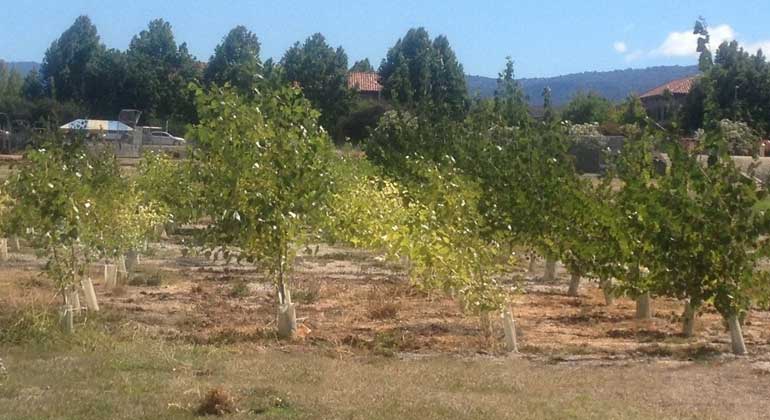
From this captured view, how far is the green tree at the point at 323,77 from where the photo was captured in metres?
59.8

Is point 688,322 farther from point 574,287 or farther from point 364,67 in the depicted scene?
point 364,67

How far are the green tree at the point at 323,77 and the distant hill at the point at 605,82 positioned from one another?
19404 mm

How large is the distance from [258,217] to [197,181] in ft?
3.48

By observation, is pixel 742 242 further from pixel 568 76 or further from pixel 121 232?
pixel 568 76

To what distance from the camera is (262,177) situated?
11.6m

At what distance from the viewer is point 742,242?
10680 millimetres

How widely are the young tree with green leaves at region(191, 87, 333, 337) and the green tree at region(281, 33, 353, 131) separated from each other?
45240 millimetres

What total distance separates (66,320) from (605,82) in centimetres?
9680

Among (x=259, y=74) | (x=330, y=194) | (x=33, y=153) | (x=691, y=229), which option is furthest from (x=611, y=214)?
(x=33, y=153)

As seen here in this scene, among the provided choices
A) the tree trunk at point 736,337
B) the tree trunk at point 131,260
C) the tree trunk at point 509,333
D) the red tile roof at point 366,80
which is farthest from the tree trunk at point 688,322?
the red tile roof at point 366,80

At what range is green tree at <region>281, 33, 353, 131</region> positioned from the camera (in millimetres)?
59812

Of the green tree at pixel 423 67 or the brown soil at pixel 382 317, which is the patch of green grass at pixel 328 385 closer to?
the brown soil at pixel 382 317

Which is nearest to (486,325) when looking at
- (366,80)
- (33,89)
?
(33,89)

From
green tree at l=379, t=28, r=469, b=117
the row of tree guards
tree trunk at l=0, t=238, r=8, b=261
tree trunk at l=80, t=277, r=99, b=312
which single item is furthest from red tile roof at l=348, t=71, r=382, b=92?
tree trunk at l=80, t=277, r=99, b=312
